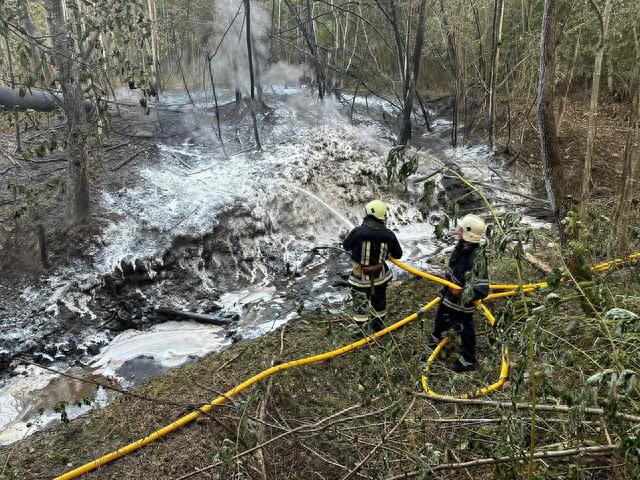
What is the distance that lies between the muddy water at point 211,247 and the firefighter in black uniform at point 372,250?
100 centimetres

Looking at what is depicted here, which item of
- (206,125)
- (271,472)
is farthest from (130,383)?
(206,125)

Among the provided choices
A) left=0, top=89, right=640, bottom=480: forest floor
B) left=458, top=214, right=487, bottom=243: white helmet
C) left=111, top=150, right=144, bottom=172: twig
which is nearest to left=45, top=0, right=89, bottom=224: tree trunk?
left=0, top=89, right=640, bottom=480: forest floor

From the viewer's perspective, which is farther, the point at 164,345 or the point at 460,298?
the point at 164,345

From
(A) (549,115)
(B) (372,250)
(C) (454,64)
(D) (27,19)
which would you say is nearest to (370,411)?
(B) (372,250)

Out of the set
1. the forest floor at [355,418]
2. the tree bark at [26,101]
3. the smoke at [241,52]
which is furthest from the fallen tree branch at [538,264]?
the smoke at [241,52]

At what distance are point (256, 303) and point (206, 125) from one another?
21.2 feet

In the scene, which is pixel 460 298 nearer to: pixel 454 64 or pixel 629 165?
pixel 629 165

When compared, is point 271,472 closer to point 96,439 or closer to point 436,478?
point 436,478

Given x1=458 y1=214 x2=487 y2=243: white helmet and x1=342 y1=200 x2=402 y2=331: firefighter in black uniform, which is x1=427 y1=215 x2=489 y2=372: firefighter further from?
x1=342 y1=200 x2=402 y2=331: firefighter in black uniform

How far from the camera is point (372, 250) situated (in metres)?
4.94

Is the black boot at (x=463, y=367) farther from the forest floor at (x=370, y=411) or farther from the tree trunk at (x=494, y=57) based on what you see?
the tree trunk at (x=494, y=57)

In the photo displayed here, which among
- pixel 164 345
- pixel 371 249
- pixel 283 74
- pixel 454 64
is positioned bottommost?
pixel 164 345

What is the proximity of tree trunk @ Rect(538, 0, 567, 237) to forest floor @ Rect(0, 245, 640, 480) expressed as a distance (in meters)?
0.80

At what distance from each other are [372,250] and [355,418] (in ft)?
8.56
